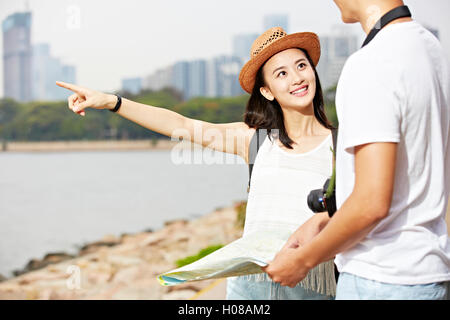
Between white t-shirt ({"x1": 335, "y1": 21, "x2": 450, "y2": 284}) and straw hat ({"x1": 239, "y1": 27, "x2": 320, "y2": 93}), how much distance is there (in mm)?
552

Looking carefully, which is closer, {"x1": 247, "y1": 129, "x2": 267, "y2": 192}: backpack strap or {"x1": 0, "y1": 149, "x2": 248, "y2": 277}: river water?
{"x1": 247, "y1": 129, "x2": 267, "y2": 192}: backpack strap

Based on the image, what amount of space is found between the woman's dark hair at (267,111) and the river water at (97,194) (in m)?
15.1

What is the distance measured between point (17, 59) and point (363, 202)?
25.5 meters

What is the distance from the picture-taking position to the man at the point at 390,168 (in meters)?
0.66

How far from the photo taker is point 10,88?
25.9m

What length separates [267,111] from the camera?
4.37 feet

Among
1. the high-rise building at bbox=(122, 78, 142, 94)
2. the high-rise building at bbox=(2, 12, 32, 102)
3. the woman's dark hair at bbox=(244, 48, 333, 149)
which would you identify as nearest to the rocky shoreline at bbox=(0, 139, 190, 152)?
the high-rise building at bbox=(2, 12, 32, 102)

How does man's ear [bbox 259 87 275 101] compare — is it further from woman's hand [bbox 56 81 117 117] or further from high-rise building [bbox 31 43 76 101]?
high-rise building [bbox 31 43 76 101]

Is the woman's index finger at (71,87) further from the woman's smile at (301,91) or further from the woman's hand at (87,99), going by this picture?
the woman's smile at (301,91)

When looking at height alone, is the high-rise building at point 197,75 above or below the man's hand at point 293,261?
above

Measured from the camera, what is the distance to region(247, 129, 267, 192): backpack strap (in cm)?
127

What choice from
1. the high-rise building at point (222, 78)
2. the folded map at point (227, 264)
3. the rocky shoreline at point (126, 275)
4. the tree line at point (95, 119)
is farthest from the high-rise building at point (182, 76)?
the folded map at point (227, 264)
